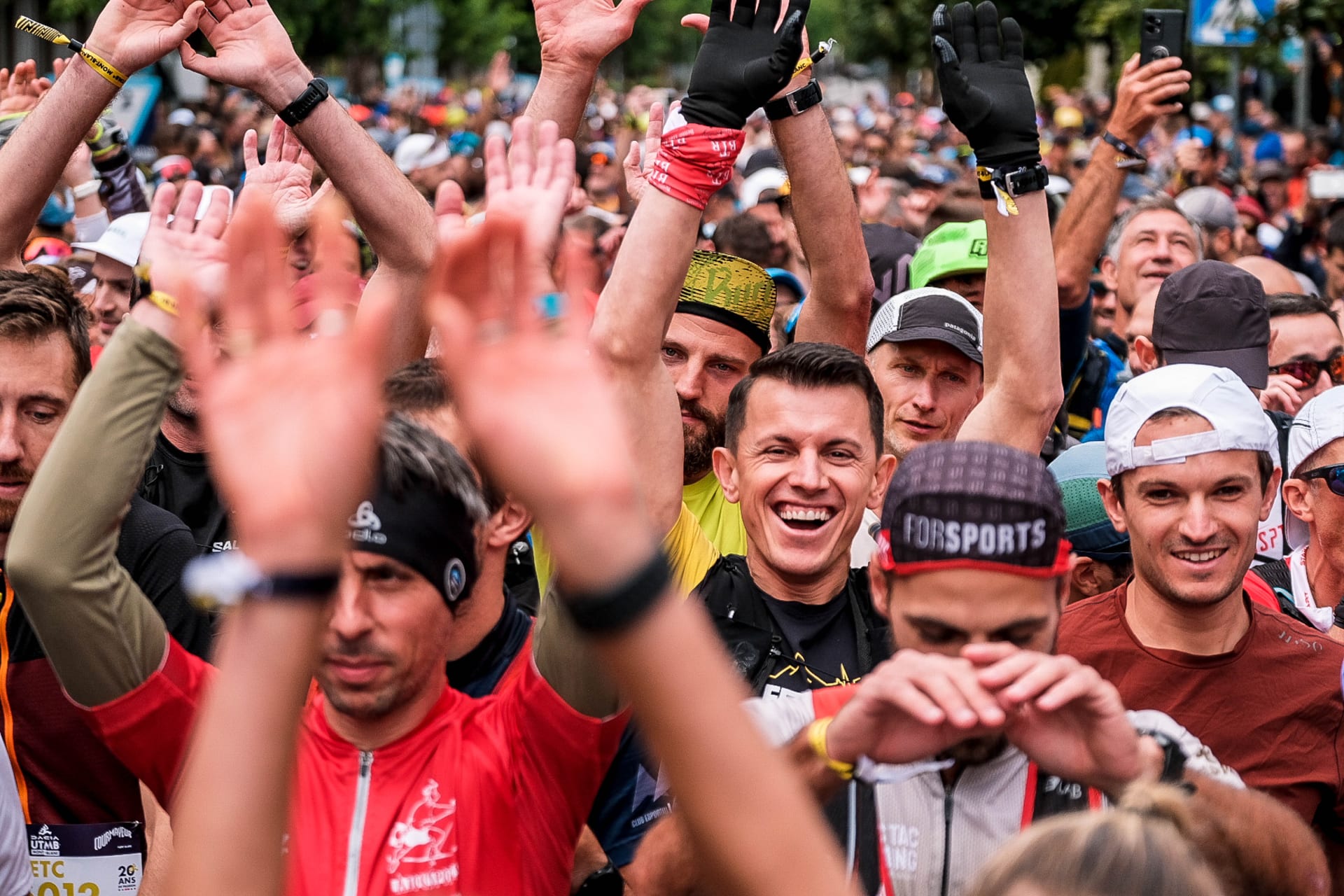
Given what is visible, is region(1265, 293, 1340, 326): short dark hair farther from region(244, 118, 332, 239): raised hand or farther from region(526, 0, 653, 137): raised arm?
region(244, 118, 332, 239): raised hand

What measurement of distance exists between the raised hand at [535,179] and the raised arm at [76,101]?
2185mm

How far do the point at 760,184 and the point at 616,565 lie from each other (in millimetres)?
10404

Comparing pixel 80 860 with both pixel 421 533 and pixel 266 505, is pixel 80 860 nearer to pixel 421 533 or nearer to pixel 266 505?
pixel 421 533

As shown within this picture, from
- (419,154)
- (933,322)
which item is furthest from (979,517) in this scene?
(419,154)

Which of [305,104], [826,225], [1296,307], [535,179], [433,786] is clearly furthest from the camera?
[1296,307]

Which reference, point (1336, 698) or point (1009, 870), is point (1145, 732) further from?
point (1336, 698)

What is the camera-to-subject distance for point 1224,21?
13.6 m

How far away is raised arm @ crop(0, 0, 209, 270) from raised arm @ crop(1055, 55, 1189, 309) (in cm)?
297

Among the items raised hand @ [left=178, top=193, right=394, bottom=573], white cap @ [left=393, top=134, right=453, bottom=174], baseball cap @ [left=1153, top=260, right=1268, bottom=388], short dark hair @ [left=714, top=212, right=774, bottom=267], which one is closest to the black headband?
raised hand @ [left=178, top=193, right=394, bottom=573]

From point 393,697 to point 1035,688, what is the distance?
Answer: 1139mm

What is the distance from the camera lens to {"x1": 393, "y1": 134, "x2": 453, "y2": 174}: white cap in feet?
43.9

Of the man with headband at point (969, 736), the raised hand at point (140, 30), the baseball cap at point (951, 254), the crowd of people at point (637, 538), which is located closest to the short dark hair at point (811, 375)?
the crowd of people at point (637, 538)

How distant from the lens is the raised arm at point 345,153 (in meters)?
3.82

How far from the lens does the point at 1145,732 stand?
257cm
